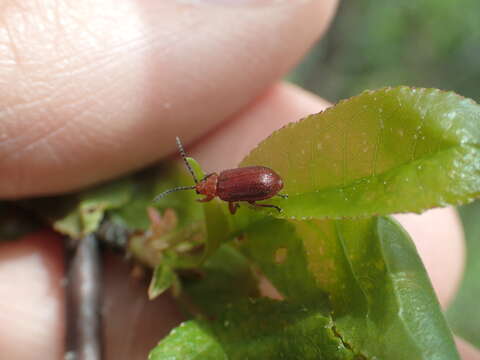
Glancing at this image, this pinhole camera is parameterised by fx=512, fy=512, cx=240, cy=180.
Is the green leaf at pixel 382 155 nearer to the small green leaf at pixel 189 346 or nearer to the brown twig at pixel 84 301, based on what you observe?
the small green leaf at pixel 189 346

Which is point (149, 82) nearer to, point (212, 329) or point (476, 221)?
point (212, 329)

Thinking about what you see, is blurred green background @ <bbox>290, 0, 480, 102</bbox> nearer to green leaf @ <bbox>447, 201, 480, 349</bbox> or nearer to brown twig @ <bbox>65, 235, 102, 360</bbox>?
green leaf @ <bbox>447, 201, 480, 349</bbox>

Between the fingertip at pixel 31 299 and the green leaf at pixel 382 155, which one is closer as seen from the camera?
the green leaf at pixel 382 155

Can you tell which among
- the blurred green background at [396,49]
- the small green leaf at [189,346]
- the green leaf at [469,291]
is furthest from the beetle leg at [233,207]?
the blurred green background at [396,49]

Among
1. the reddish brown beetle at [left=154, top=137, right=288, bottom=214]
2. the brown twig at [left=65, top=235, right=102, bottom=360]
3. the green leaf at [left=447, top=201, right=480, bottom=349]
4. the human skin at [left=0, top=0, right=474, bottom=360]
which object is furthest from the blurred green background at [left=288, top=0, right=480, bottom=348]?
the reddish brown beetle at [left=154, top=137, right=288, bottom=214]

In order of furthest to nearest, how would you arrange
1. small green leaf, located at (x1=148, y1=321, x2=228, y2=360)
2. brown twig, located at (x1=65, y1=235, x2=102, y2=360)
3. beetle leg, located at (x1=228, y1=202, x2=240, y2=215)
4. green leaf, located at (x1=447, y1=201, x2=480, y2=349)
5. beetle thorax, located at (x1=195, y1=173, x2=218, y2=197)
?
green leaf, located at (x1=447, y1=201, x2=480, y2=349)
brown twig, located at (x1=65, y1=235, x2=102, y2=360)
beetle thorax, located at (x1=195, y1=173, x2=218, y2=197)
beetle leg, located at (x1=228, y1=202, x2=240, y2=215)
small green leaf, located at (x1=148, y1=321, x2=228, y2=360)

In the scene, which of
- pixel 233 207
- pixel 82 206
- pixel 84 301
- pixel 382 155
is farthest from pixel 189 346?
pixel 82 206

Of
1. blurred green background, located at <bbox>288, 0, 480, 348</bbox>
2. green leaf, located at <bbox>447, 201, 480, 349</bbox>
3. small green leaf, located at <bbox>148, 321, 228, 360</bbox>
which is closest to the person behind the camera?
small green leaf, located at <bbox>148, 321, 228, 360</bbox>
